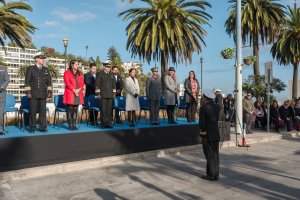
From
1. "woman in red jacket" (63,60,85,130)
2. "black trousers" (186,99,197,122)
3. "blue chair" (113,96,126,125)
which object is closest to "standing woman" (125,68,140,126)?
"blue chair" (113,96,126,125)

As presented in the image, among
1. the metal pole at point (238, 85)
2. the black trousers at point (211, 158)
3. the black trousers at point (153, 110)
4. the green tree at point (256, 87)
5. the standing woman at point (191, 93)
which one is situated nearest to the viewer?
the black trousers at point (211, 158)

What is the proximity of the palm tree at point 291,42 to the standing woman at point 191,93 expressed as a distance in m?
15.4

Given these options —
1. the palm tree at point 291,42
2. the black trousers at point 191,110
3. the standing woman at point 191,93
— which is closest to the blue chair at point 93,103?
the standing woman at point 191,93

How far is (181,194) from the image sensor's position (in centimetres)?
588

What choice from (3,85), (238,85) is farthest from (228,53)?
(3,85)

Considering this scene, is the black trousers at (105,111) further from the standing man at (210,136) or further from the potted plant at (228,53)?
the potted plant at (228,53)

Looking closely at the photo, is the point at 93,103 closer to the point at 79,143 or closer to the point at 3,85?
the point at 79,143

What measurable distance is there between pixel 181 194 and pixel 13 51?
117 metres

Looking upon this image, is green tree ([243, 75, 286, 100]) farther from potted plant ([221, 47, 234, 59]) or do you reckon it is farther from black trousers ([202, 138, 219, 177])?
black trousers ([202, 138, 219, 177])

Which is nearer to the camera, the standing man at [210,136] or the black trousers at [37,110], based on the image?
the standing man at [210,136]

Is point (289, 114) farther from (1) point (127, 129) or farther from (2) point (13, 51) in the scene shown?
(2) point (13, 51)

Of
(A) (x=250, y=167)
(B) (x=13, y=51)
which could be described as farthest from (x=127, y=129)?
(B) (x=13, y=51)

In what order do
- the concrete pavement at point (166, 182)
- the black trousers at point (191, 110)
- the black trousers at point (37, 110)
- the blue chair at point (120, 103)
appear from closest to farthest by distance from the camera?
the concrete pavement at point (166, 182), the black trousers at point (37, 110), the blue chair at point (120, 103), the black trousers at point (191, 110)

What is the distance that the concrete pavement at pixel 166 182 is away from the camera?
5.85 m
